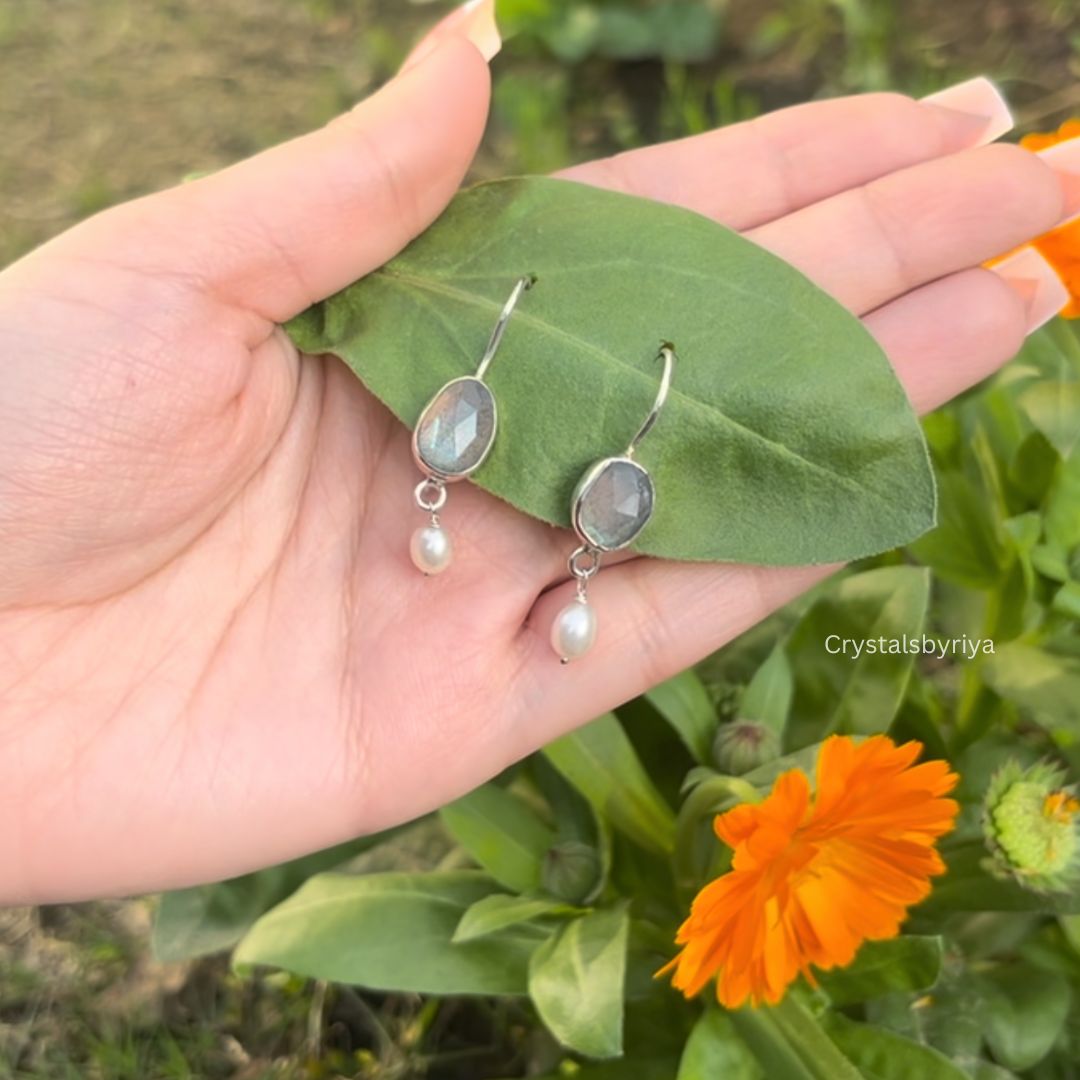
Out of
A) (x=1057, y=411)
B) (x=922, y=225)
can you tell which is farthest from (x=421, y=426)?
(x=1057, y=411)

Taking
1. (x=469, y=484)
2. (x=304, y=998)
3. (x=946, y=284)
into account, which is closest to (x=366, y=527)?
(x=469, y=484)

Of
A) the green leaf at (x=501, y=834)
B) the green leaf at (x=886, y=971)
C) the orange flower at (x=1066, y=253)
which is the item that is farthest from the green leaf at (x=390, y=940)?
the orange flower at (x=1066, y=253)

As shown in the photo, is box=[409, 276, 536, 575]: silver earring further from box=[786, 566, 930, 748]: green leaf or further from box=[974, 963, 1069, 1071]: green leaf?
box=[974, 963, 1069, 1071]: green leaf

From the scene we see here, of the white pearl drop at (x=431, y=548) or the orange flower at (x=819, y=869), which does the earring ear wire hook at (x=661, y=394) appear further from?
the orange flower at (x=819, y=869)

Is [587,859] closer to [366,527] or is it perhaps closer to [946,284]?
[366,527]

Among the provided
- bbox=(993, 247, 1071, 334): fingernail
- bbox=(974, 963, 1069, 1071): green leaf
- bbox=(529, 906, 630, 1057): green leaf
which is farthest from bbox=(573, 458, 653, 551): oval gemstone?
bbox=(974, 963, 1069, 1071): green leaf
